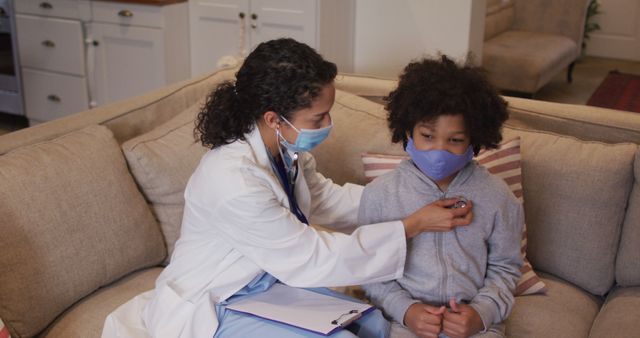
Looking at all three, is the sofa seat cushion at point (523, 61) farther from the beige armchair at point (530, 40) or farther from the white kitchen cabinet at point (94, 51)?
the white kitchen cabinet at point (94, 51)

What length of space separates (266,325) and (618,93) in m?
4.72

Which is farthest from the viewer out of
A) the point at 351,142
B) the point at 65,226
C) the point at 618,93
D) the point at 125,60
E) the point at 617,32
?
the point at 617,32

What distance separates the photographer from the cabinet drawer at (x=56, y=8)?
4.02 m

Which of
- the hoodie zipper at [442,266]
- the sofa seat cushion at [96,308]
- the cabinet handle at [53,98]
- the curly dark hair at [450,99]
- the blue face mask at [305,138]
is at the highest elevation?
the curly dark hair at [450,99]

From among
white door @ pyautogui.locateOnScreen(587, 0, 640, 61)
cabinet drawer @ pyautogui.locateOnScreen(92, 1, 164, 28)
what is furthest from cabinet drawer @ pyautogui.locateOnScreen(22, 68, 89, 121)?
white door @ pyautogui.locateOnScreen(587, 0, 640, 61)

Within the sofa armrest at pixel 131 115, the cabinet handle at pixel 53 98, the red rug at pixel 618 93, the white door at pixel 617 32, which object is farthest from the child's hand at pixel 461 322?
the white door at pixel 617 32

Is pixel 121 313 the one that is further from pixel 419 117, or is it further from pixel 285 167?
pixel 419 117

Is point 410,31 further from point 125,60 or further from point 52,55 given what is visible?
point 52,55

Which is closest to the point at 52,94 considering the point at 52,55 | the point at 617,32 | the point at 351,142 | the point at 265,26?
the point at 52,55

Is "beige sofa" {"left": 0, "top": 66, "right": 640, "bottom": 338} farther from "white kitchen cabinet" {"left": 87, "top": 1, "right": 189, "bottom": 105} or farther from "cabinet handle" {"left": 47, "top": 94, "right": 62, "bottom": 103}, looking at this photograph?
"cabinet handle" {"left": 47, "top": 94, "right": 62, "bottom": 103}

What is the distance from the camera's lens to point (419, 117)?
5.16 ft

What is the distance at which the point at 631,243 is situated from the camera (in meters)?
1.88

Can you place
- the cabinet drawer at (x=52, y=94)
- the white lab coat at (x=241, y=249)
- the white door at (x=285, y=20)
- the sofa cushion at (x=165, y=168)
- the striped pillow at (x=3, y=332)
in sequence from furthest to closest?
the cabinet drawer at (x=52, y=94)
the white door at (x=285, y=20)
the sofa cushion at (x=165, y=168)
the white lab coat at (x=241, y=249)
the striped pillow at (x=3, y=332)

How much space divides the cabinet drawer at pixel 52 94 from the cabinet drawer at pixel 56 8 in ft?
1.15
